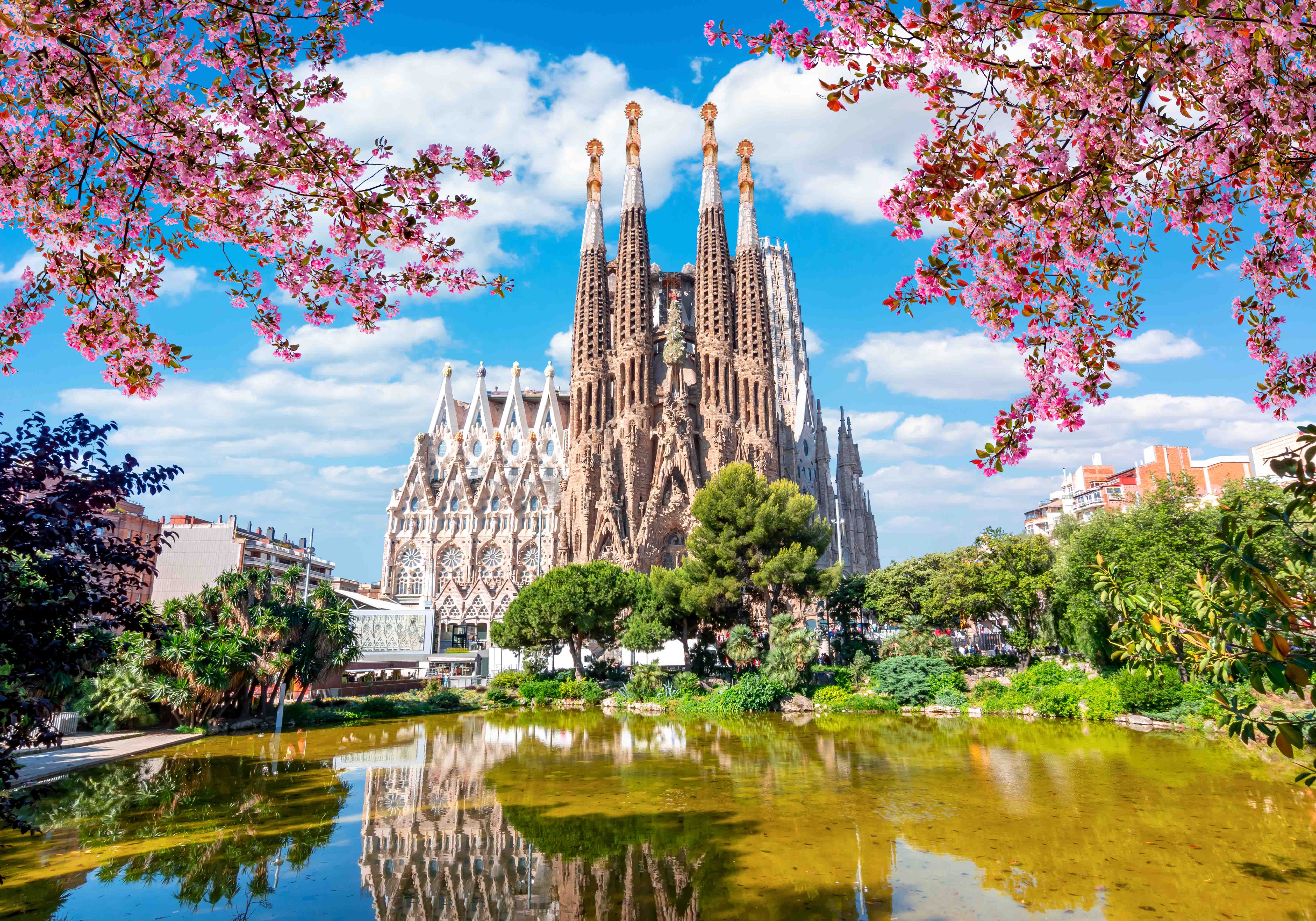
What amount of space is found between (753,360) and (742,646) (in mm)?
27808

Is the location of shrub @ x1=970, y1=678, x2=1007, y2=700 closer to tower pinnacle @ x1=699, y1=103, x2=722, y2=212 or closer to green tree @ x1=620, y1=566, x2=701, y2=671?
green tree @ x1=620, y1=566, x2=701, y2=671

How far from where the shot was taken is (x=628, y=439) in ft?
159

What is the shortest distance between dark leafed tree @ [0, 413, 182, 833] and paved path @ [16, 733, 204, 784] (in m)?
8.93

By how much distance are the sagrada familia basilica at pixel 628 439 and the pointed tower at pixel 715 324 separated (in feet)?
0.36

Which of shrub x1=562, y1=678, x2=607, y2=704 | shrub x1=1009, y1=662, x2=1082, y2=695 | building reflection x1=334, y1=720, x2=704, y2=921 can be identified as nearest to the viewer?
building reflection x1=334, y1=720, x2=704, y2=921

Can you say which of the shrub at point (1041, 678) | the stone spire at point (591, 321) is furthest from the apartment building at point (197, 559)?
the shrub at point (1041, 678)

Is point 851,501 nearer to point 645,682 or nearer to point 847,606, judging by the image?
point 847,606

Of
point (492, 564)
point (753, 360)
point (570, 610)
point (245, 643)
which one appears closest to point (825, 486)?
point (753, 360)

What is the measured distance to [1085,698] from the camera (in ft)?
65.7

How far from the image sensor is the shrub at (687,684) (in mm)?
25562

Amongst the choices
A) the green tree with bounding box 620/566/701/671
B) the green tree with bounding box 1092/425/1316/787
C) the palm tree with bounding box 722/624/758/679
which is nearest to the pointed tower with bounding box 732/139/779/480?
the green tree with bounding box 620/566/701/671

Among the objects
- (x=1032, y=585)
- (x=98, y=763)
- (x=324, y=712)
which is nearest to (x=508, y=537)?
(x=324, y=712)

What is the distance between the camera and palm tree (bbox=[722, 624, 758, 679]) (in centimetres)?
2538

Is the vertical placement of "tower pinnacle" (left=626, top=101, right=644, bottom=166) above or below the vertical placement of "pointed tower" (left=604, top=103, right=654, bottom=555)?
above
